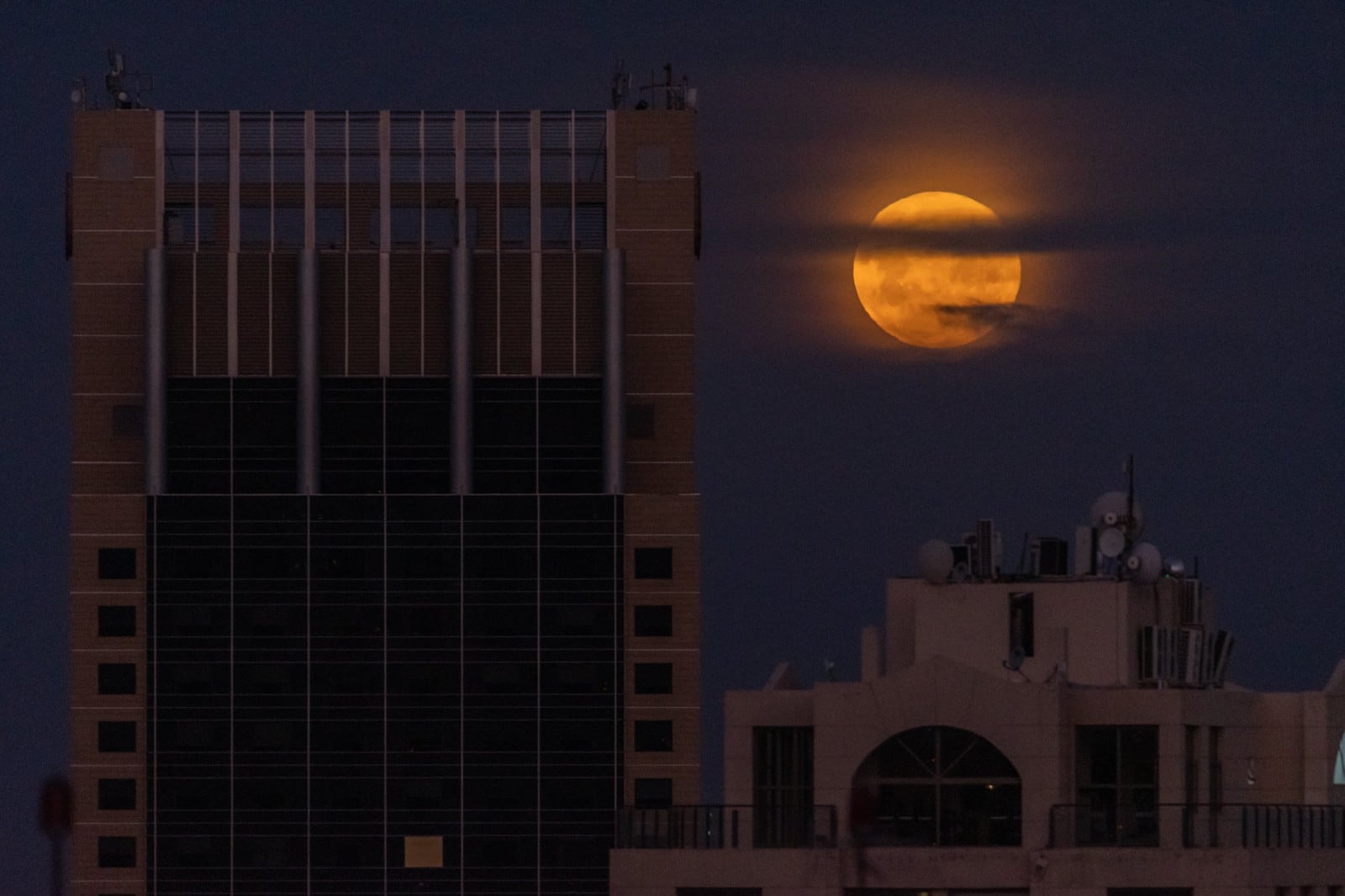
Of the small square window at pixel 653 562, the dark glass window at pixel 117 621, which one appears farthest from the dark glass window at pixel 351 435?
the small square window at pixel 653 562

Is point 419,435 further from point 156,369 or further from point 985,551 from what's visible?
point 985,551

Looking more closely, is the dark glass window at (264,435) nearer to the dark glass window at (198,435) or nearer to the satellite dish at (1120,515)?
the dark glass window at (198,435)

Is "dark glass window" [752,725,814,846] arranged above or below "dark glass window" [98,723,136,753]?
above

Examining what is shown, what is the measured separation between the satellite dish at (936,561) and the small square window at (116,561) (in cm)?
6764

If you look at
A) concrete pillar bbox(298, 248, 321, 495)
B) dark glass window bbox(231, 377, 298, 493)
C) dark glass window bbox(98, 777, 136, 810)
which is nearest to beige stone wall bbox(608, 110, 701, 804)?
concrete pillar bbox(298, 248, 321, 495)

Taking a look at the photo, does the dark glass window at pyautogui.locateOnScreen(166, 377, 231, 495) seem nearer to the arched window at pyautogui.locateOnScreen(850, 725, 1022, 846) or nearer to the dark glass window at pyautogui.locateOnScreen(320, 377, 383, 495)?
the dark glass window at pyautogui.locateOnScreen(320, 377, 383, 495)

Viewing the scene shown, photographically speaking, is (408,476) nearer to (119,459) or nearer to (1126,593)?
(119,459)

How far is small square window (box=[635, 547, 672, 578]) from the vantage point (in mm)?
176500

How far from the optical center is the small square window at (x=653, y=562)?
6949 inches

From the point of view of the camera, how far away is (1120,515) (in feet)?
393

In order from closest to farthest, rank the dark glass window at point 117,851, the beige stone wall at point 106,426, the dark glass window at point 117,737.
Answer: the dark glass window at point 117,851, the dark glass window at point 117,737, the beige stone wall at point 106,426

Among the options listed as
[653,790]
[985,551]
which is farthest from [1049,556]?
[653,790]

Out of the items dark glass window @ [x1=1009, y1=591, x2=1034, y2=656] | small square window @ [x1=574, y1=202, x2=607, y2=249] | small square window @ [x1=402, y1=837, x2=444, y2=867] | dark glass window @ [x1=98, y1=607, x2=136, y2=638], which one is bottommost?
small square window @ [x1=402, y1=837, x2=444, y2=867]

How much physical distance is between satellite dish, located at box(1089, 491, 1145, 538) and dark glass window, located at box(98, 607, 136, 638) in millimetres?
70634
